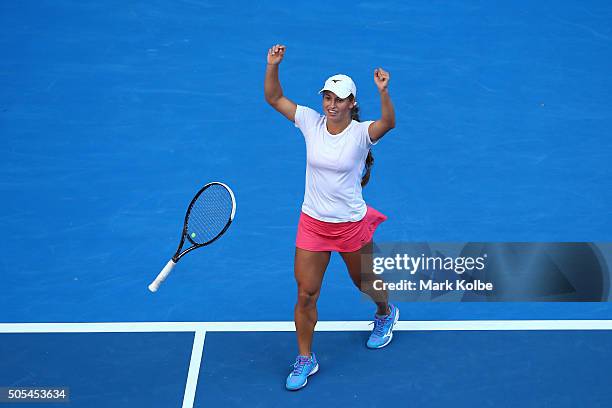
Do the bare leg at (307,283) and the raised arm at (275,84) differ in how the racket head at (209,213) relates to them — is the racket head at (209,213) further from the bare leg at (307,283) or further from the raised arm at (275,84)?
the raised arm at (275,84)

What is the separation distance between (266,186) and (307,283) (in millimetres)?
2442

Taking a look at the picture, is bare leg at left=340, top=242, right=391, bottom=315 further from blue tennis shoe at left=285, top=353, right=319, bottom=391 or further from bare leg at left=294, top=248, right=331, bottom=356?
blue tennis shoe at left=285, top=353, right=319, bottom=391

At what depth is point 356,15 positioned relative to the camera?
1112cm

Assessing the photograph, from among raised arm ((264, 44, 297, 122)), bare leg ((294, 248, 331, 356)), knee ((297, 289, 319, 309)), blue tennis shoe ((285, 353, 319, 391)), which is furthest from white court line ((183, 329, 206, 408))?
raised arm ((264, 44, 297, 122))

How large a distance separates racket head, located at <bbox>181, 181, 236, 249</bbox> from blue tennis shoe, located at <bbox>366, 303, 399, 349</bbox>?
4.65ft

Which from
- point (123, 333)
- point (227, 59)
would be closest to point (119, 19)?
point (227, 59)

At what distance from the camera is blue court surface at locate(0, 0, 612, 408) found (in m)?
7.19

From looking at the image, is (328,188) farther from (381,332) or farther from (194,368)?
(194,368)

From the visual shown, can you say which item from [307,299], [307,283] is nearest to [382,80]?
[307,283]

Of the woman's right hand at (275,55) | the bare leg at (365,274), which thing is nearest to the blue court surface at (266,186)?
the bare leg at (365,274)

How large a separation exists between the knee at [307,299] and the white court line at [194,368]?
95 centimetres

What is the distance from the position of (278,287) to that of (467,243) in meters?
1.70

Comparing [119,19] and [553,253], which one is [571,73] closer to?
[553,253]

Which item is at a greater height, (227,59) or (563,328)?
(227,59)
